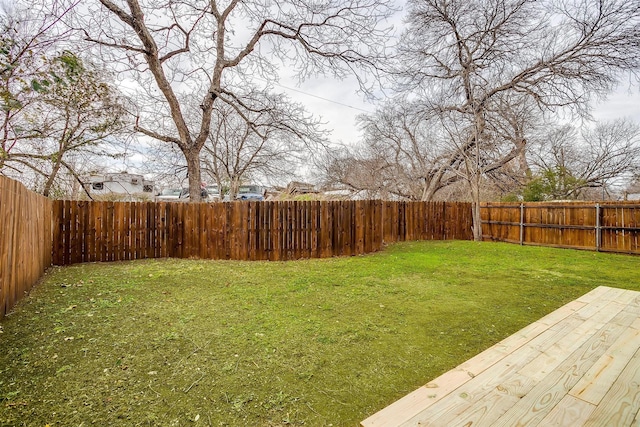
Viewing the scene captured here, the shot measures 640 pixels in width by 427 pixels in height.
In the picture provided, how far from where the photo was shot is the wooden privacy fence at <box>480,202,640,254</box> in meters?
7.25

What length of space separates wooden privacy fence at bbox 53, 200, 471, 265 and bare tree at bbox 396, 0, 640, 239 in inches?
236

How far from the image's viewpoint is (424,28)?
34.5ft

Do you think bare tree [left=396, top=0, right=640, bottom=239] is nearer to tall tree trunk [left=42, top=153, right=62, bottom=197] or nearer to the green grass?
the green grass

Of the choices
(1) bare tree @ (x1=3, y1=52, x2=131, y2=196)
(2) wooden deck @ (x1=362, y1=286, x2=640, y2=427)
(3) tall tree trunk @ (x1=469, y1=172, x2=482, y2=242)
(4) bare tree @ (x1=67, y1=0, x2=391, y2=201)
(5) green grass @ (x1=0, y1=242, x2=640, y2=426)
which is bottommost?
(5) green grass @ (x1=0, y1=242, x2=640, y2=426)

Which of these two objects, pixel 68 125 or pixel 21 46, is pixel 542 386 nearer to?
pixel 21 46

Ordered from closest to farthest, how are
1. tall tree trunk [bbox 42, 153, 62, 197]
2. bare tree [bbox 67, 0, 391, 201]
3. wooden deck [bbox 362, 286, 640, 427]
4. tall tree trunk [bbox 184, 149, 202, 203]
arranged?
wooden deck [bbox 362, 286, 640, 427] → tall tree trunk [bbox 42, 153, 62, 197] → bare tree [bbox 67, 0, 391, 201] → tall tree trunk [bbox 184, 149, 202, 203]

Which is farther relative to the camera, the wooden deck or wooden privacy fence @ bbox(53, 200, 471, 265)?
wooden privacy fence @ bbox(53, 200, 471, 265)

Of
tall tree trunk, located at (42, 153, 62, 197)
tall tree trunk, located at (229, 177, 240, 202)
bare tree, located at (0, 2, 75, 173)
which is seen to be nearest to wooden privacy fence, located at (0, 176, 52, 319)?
bare tree, located at (0, 2, 75, 173)

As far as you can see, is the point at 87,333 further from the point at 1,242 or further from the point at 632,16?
the point at 632,16

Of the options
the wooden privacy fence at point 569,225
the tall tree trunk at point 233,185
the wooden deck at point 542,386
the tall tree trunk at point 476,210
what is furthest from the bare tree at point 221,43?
the wooden privacy fence at point 569,225

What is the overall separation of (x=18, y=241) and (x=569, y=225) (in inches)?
463

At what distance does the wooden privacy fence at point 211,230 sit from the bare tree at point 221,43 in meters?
2.03

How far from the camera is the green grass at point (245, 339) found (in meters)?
1.59

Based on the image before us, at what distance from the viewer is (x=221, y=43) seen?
785 cm
